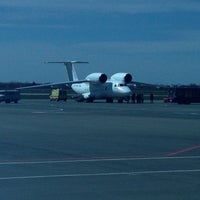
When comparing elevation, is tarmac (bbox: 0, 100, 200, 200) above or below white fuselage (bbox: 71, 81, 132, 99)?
above

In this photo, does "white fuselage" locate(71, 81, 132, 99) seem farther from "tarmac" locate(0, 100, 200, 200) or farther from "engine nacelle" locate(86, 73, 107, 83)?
"tarmac" locate(0, 100, 200, 200)

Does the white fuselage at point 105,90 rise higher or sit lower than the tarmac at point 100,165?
lower

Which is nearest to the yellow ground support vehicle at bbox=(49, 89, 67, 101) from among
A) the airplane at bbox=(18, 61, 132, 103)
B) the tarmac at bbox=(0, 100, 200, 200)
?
the airplane at bbox=(18, 61, 132, 103)

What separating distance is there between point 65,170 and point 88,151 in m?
5.90

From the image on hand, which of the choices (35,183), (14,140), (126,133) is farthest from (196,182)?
(126,133)

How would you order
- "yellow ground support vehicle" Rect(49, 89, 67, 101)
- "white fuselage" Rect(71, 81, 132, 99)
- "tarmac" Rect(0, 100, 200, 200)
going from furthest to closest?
"yellow ground support vehicle" Rect(49, 89, 67, 101)
"white fuselage" Rect(71, 81, 132, 99)
"tarmac" Rect(0, 100, 200, 200)

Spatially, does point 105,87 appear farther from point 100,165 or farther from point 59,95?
point 100,165

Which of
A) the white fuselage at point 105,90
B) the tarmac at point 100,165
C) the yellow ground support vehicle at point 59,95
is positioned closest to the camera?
the tarmac at point 100,165

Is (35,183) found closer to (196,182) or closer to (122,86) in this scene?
(196,182)

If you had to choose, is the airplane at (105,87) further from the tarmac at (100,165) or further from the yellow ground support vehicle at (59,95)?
the tarmac at (100,165)

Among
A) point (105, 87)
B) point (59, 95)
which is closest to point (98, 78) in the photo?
point (105, 87)

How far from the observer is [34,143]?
91.7 feet

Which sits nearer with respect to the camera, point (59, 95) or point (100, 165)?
point (100, 165)

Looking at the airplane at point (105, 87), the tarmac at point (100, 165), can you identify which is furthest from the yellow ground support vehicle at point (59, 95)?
the tarmac at point (100, 165)
